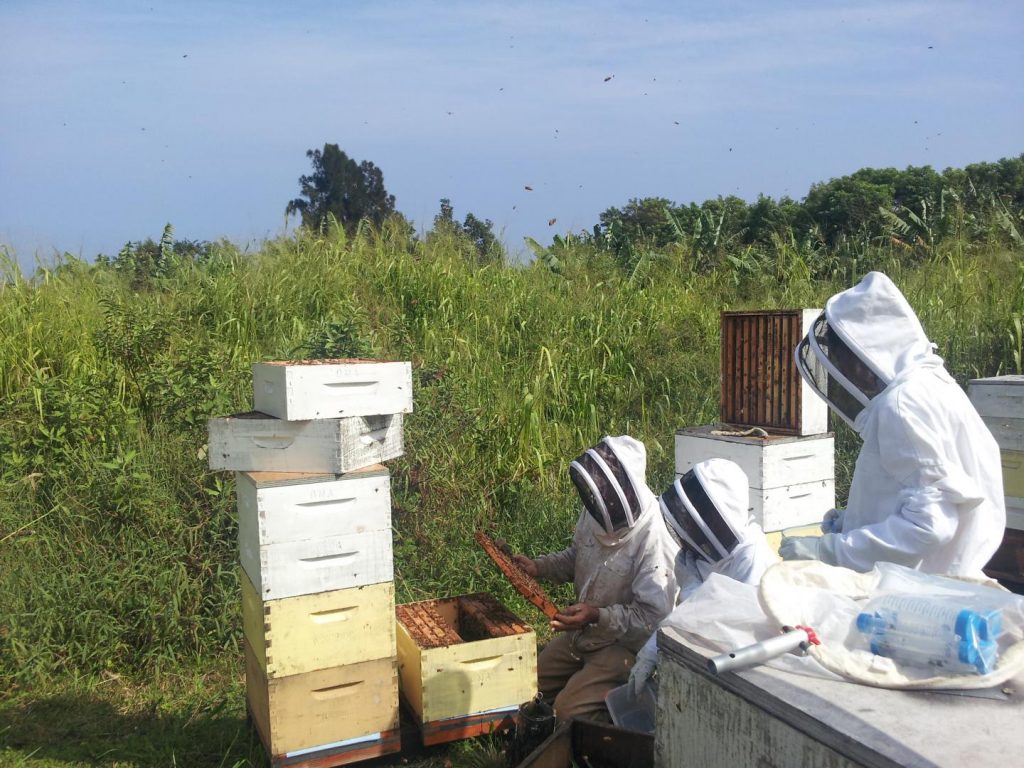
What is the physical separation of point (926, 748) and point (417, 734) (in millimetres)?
2456

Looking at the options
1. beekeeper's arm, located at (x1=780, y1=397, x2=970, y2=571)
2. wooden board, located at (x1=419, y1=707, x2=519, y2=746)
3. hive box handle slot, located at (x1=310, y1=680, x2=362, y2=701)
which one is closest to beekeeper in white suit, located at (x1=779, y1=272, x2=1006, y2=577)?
beekeeper's arm, located at (x1=780, y1=397, x2=970, y2=571)

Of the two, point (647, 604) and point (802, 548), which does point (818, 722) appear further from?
point (647, 604)

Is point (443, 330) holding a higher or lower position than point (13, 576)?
higher

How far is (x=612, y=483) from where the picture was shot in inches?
137

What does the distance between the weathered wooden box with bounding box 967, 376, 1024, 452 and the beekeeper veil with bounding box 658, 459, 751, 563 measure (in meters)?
A: 1.86

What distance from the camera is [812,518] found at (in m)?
4.65

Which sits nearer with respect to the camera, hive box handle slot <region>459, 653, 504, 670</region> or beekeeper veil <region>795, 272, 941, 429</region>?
beekeeper veil <region>795, 272, 941, 429</region>

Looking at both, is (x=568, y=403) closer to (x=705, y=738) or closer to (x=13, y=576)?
(x=13, y=576)

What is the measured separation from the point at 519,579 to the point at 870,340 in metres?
1.70

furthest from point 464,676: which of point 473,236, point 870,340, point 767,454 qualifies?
point 473,236

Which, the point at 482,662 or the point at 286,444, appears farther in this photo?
the point at 482,662

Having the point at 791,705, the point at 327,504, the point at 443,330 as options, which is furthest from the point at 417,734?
the point at 443,330

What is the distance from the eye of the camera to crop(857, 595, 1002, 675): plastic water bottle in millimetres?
1872

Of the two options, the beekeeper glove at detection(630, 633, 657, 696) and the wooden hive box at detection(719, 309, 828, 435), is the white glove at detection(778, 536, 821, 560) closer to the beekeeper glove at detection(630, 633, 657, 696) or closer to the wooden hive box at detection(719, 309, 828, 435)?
the beekeeper glove at detection(630, 633, 657, 696)
